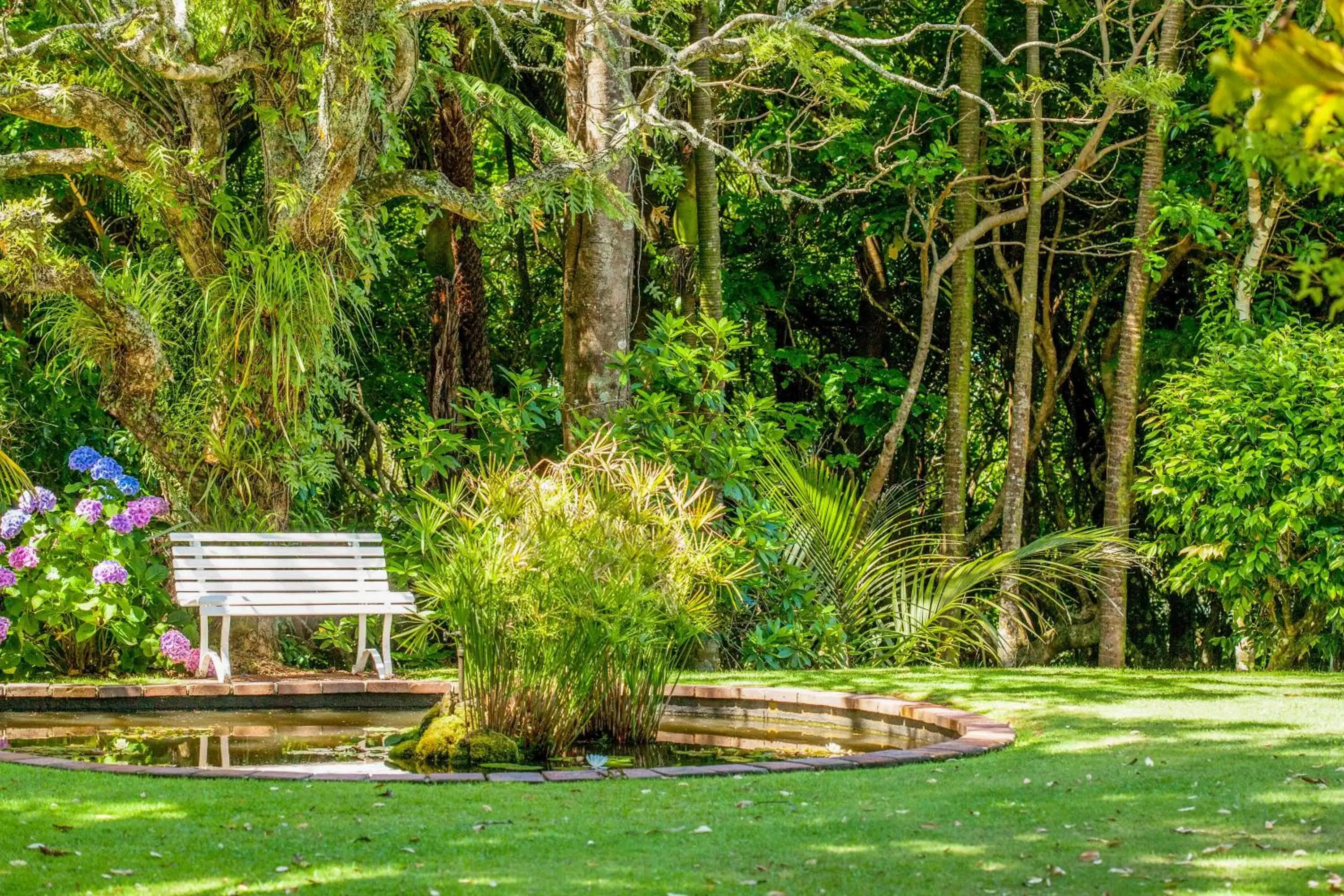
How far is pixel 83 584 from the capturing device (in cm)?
752

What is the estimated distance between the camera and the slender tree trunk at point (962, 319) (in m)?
9.98

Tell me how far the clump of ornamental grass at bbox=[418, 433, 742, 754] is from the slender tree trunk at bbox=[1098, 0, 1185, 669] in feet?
14.2

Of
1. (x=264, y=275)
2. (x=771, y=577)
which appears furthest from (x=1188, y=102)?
(x=264, y=275)

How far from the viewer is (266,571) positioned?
24.8 ft

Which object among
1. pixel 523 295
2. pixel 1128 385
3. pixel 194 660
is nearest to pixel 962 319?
pixel 1128 385

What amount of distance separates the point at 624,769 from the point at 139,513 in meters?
3.92

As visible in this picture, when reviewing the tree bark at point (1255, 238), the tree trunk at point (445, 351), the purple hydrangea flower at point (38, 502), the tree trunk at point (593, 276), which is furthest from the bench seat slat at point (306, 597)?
the tree bark at point (1255, 238)

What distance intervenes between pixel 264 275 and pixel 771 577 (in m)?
3.37

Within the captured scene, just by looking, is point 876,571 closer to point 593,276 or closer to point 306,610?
point 593,276

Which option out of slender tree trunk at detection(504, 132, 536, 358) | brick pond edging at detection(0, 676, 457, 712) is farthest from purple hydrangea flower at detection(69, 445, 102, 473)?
slender tree trunk at detection(504, 132, 536, 358)

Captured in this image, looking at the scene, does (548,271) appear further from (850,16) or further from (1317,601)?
(1317,601)

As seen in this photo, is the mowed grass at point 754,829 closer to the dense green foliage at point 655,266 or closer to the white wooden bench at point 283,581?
the dense green foliage at point 655,266

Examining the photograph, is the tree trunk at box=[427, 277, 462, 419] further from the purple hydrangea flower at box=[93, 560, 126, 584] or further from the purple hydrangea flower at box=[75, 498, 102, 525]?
the purple hydrangea flower at box=[93, 560, 126, 584]

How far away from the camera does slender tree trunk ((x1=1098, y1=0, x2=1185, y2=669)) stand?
924 centimetres
